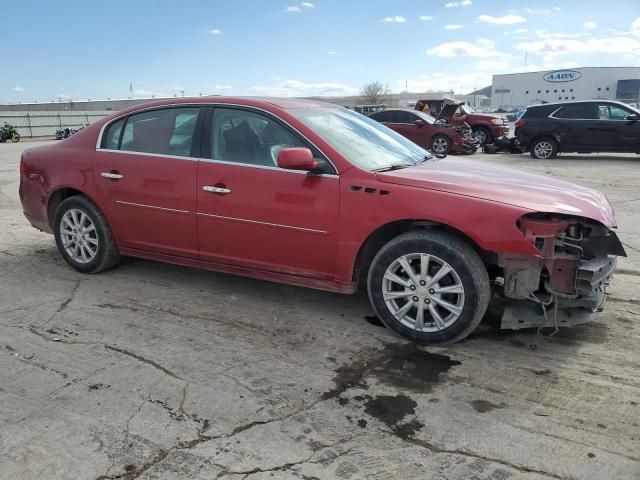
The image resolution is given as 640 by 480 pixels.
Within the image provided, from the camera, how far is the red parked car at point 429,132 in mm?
15898

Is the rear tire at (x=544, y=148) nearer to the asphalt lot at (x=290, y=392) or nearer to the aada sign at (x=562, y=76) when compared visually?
the asphalt lot at (x=290, y=392)

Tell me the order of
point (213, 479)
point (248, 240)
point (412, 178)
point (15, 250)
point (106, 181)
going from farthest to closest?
point (15, 250) < point (106, 181) < point (248, 240) < point (412, 178) < point (213, 479)

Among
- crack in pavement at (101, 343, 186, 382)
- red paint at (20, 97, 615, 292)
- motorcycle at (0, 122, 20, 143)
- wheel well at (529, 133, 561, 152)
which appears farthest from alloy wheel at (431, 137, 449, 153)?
motorcycle at (0, 122, 20, 143)

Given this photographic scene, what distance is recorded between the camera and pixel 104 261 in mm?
4855

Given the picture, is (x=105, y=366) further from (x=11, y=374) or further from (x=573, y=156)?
(x=573, y=156)

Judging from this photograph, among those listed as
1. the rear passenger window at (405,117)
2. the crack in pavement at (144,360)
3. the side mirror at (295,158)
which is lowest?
the crack in pavement at (144,360)

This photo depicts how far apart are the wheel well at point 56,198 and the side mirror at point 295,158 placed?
2.44 metres

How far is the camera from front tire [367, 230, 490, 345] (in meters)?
3.37

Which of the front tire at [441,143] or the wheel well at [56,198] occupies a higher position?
the front tire at [441,143]

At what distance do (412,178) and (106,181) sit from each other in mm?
2697

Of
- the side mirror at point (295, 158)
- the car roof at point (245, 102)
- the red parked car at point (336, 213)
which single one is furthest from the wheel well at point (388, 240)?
the car roof at point (245, 102)

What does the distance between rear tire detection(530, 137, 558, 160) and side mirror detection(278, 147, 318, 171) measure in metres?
13.4

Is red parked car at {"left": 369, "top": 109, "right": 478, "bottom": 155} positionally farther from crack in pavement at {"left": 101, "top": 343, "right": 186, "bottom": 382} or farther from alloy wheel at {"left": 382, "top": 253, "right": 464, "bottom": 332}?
crack in pavement at {"left": 101, "top": 343, "right": 186, "bottom": 382}

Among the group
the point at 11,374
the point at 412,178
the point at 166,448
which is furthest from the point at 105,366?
the point at 412,178
